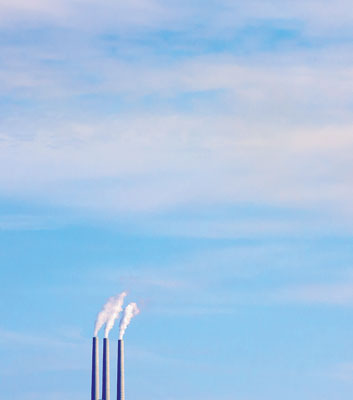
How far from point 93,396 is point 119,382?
356 centimetres

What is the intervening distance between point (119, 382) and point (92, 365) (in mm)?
4192

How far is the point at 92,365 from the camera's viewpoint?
529ft

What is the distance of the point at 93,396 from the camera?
6270 inches

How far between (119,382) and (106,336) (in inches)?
253

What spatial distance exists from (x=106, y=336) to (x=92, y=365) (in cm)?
410

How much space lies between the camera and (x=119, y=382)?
15962cm

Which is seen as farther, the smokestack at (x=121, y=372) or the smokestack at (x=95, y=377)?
the smokestack at (x=95, y=377)

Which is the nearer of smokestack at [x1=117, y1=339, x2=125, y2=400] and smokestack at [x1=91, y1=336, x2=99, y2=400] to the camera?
smokestack at [x1=117, y1=339, x2=125, y2=400]

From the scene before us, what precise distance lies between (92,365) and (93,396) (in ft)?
13.3

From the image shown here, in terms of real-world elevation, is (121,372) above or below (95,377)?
above

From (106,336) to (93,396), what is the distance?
7.92m

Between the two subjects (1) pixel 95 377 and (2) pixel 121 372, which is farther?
(1) pixel 95 377
